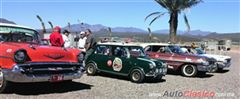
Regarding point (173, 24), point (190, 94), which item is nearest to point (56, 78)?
point (190, 94)

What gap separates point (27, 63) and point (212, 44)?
33739mm

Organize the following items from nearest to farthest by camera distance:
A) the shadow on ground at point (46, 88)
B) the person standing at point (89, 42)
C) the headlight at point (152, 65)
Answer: the shadow on ground at point (46, 88) → the headlight at point (152, 65) → the person standing at point (89, 42)

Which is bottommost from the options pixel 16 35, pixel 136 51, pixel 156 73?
pixel 156 73

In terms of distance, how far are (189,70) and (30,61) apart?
27.8ft

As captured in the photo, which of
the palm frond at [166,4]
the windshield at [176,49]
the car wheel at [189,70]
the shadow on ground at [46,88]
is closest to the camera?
the shadow on ground at [46,88]

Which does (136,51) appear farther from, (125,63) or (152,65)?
(152,65)

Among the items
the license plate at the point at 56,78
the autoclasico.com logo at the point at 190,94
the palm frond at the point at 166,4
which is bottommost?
the autoclasico.com logo at the point at 190,94

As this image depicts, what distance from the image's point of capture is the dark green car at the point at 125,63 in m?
12.4

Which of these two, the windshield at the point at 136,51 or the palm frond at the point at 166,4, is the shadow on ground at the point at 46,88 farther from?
the palm frond at the point at 166,4

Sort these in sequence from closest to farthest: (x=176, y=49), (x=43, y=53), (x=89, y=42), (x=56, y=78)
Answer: (x=43, y=53) → (x=56, y=78) → (x=89, y=42) → (x=176, y=49)

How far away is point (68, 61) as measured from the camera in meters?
9.46

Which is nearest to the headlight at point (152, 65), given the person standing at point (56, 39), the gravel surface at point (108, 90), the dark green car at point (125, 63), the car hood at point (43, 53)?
the dark green car at point (125, 63)

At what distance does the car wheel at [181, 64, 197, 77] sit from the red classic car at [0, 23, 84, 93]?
6.69 metres

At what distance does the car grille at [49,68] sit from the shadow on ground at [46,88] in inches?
23.1
